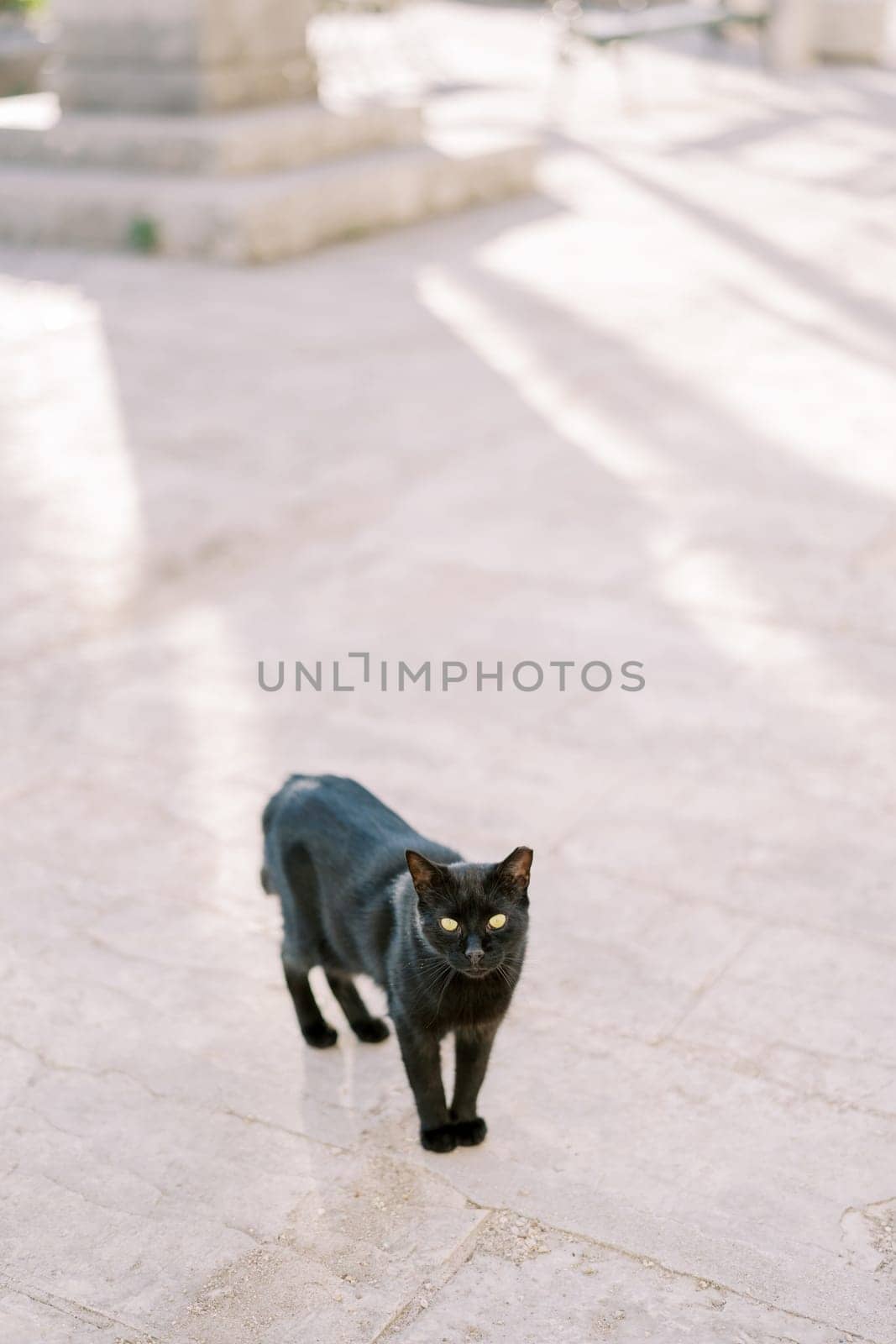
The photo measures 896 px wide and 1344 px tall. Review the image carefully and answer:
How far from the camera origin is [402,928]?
3.12 meters

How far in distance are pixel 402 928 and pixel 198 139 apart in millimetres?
8611

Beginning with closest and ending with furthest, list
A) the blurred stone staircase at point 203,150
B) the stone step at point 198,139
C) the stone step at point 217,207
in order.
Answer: the stone step at point 217,207 < the blurred stone staircase at point 203,150 < the stone step at point 198,139

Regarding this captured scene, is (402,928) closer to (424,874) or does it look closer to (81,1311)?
(424,874)

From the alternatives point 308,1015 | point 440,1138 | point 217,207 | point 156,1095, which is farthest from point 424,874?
point 217,207

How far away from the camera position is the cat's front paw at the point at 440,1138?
10.3ft

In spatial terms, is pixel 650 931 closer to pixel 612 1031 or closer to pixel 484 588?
pixel 612 1031

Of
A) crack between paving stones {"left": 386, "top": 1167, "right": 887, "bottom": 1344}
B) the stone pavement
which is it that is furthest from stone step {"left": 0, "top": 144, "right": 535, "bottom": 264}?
crack between paving stones {"left": 386, "top": 1167, "right": 887, "bottom": 1344}

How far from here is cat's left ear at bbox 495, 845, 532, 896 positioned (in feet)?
9.75

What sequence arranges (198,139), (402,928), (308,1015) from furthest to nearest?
(198,139) → (308,1015) → (402,928)

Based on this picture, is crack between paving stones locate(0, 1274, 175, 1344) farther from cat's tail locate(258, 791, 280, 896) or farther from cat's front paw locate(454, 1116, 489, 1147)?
cat's tail locate(258, 791, 280, 896)

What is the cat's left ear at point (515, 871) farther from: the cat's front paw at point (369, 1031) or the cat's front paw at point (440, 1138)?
the cat's front paw at point (369, 1031)

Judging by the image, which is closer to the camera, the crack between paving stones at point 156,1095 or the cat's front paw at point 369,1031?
the crack between paving stones at point 156,1095

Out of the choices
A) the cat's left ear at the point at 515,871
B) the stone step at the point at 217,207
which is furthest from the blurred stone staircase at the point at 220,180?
the cat's left ear at the point at 515,871

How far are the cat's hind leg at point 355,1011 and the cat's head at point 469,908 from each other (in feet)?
1.96
